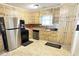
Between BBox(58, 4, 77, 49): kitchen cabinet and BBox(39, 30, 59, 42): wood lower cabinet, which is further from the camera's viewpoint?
BBox(39, 30, 59, 42): wood lower cabinet

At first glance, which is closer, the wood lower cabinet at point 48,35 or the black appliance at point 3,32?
the black appliance at point 3,32

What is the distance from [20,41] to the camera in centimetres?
146

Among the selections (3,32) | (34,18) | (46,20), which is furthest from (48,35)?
(3,32)

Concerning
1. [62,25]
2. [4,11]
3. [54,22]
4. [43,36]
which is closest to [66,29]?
[62,25]

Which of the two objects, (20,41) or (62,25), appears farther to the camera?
(20,41)

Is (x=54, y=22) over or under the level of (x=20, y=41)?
over

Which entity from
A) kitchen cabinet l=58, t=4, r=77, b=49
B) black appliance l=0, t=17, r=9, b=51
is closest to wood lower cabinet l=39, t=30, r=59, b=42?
kitchen cabinet l=58, t=4, r=77, b=49

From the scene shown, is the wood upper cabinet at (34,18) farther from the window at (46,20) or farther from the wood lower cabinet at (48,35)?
the wood lower cabinet at (48,35)

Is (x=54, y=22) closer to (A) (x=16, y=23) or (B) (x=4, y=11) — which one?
(A) (x=16, y=23)

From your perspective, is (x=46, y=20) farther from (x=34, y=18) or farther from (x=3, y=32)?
(x=3, y=32)

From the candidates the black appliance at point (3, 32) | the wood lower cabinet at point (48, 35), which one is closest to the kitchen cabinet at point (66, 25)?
the wood lower cabinet at point (48, 35)

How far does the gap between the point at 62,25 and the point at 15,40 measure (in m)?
1.06

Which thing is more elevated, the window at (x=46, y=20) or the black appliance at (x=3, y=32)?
the window at (x=46, y=20)

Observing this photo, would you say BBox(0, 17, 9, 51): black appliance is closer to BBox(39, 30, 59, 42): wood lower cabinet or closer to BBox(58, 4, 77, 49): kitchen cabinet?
BBox(39, 30, 59, 42): wood lower cabinet
